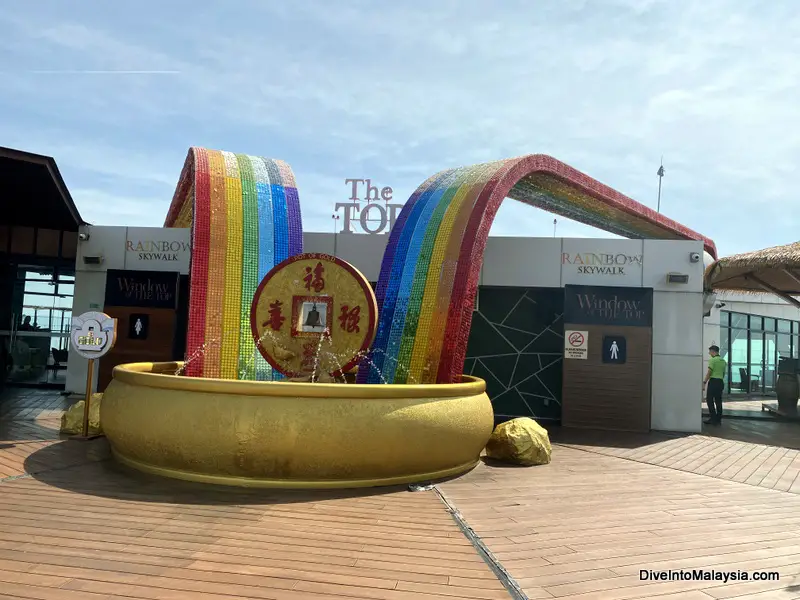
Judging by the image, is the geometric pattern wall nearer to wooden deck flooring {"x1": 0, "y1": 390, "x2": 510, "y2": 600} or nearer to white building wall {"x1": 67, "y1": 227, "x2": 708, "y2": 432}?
white building wall {"x1": 67, "y1": 227, "x2": 708, "y2": 432}

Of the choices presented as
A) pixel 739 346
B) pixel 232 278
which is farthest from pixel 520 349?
pixel 739 346

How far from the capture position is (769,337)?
1978 centimetres

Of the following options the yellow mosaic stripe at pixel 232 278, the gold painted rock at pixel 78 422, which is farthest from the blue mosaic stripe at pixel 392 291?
the gold painted rock at pixel 78 422

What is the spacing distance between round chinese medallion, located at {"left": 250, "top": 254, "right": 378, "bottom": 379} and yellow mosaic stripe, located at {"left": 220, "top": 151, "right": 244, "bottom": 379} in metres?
0.60

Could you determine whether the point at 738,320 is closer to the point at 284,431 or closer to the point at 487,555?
the point at 284,431

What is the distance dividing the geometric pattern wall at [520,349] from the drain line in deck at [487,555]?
20.4 ft

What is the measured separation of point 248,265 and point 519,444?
4.37 meters

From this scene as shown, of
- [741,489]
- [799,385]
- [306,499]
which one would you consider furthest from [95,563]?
[799,385]

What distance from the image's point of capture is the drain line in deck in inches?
137

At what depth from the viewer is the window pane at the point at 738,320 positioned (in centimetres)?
1823

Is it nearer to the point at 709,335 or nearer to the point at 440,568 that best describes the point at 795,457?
the point at 440,568

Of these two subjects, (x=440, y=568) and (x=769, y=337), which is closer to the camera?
(x=440, y=568)

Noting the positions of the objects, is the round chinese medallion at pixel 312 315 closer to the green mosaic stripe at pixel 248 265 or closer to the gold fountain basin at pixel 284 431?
the green mosaic stripe at pixel 248 265

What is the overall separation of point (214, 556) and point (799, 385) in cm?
1367
